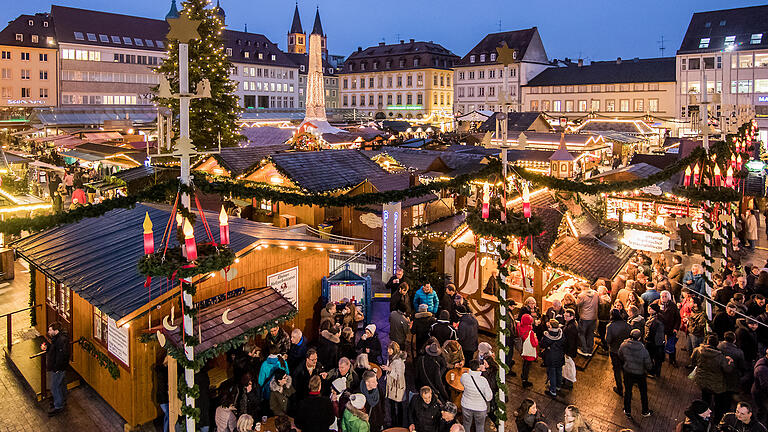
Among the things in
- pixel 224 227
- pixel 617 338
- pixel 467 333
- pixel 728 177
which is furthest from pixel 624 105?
pixel 224 227

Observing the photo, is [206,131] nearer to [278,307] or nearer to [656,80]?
[278,307]

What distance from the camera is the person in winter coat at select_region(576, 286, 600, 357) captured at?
10.6 metres

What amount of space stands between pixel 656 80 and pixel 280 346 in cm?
5858

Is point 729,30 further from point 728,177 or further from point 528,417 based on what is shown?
point 528,417

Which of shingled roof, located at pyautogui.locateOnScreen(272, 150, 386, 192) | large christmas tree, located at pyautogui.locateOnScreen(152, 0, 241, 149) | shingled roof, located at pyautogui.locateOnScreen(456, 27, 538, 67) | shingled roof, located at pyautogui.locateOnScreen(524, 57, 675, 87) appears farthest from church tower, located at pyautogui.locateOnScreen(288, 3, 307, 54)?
shingled roof, located at pyautogui.locateOnScreen(272, 150, 386, 192)

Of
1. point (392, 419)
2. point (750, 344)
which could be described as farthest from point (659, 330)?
point (392, 419)

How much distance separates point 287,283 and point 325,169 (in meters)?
8.42

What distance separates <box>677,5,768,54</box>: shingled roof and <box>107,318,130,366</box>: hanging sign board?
54147mm

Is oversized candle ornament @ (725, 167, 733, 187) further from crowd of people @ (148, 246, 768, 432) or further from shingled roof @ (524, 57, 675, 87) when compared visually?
shingled roof @ (524, 57, 675, 87)

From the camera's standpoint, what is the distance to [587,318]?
10.8 meters

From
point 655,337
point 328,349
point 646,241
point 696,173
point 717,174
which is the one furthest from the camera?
point 646,241

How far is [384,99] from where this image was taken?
80.6 meters

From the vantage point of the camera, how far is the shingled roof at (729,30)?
50312 millimetres

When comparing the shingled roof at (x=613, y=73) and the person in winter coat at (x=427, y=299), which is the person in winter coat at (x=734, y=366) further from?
the shingled roof at (x=613, y=73)
